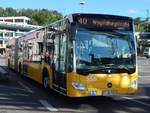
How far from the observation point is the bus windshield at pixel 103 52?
13.5 m

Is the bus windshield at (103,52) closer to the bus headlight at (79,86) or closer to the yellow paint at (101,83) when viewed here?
the yellow paint at (101,83)

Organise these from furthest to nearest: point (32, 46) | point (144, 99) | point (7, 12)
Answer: point (7, 12)
point (32, 46)
point (144, 99)

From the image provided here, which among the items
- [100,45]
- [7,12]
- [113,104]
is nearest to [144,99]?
[113,104]

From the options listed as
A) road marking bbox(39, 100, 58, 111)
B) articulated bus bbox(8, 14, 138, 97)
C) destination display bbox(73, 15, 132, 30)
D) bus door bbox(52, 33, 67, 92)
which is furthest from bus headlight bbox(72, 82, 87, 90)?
destination display bbox(73, 15, 132, 30)

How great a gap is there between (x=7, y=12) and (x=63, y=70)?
17177 centimetres

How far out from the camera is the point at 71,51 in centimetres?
1359

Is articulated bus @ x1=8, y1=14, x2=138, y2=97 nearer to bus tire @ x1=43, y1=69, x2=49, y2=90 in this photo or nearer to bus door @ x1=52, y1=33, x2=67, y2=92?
bus door @ x1=52, y1=33, x2=67, y2=92

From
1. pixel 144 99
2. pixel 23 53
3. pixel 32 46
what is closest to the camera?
pixel 144 99

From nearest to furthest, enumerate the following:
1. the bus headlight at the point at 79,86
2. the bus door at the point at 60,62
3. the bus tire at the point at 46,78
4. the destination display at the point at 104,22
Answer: the bus headlight at the point at 79,86, the destination display at the point at 104,22, the bus door at the point at 60,62, the bus tire at the point at 46,78

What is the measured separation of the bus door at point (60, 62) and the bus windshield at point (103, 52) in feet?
2.52

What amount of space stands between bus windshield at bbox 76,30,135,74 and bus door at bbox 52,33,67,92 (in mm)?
769

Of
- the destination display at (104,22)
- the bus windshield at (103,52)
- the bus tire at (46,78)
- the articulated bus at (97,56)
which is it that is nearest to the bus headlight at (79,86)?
the articulated bus at (97,56)

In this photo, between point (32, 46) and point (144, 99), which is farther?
point (32, 46)

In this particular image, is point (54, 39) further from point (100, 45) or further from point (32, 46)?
point (32, 46)
